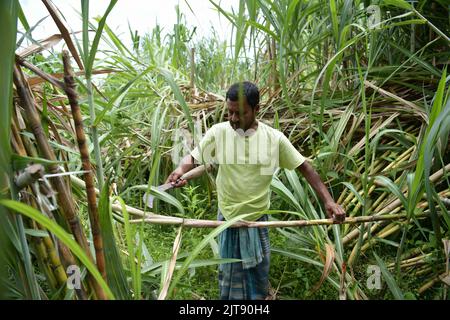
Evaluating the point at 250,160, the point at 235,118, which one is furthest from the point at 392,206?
the point at 235,118

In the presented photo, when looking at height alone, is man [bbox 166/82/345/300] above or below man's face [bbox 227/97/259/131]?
below

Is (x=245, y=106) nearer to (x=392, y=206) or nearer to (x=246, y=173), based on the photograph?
(x=246, y=173)

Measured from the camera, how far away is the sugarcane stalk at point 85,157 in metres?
0.50

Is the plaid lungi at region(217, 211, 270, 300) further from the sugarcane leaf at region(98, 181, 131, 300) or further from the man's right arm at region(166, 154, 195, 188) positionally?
the sugarcane leaf at region(98, 181, 131, 300)

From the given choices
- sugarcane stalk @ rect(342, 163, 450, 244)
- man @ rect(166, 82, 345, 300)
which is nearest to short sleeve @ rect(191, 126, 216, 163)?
man @ rect(166, 82, 345, 300)

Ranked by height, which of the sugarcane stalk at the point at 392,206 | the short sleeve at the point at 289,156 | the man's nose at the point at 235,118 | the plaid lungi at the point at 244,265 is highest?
the man's nose at the point at 235,118

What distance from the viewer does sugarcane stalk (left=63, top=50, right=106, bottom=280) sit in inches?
19.5

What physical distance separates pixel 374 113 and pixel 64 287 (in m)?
1.56

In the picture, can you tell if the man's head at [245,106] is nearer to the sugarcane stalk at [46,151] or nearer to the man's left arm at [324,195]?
the man's left arm at [324,195]

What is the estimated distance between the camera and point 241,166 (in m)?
1.44

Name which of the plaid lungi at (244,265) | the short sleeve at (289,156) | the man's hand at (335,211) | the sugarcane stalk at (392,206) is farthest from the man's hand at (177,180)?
the sugarcane stalk at (392,206)
